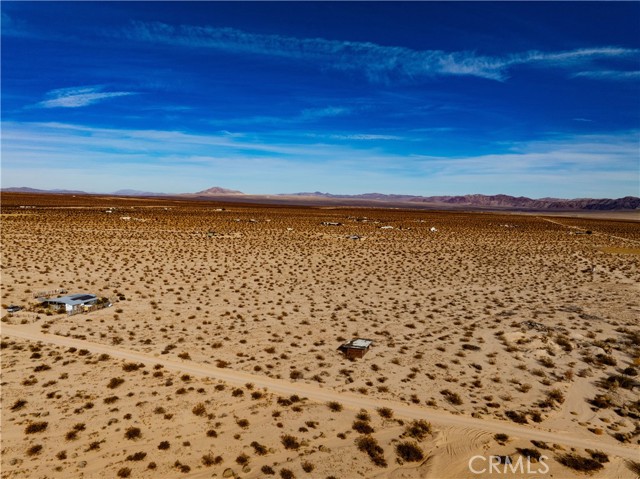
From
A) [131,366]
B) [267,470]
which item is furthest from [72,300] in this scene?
[267,470]

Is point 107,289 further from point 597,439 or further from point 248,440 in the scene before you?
point 597,439

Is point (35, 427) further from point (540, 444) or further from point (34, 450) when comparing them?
point (540, 444)

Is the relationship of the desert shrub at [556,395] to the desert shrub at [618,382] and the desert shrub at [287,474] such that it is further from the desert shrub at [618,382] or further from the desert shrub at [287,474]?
the desert shrub at [287,474]

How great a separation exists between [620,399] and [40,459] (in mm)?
15066

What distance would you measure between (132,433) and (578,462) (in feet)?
33.3

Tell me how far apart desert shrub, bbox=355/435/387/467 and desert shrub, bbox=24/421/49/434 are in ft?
25.0

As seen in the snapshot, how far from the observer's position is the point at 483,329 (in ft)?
59.2

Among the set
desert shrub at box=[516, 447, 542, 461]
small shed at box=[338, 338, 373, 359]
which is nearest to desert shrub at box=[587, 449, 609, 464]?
desert shrub at box=[516, 447, 542, 461]

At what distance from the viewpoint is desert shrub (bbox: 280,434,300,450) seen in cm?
930

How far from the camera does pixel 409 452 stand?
29.9 ft

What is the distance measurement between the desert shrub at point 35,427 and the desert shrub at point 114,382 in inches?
80.5

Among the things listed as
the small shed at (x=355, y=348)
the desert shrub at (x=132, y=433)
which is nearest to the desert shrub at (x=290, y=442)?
the desert shrub at (x=132, y=433)

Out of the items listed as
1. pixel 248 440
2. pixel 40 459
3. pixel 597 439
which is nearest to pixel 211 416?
pixel 248 440

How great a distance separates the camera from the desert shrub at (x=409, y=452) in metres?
9.00
